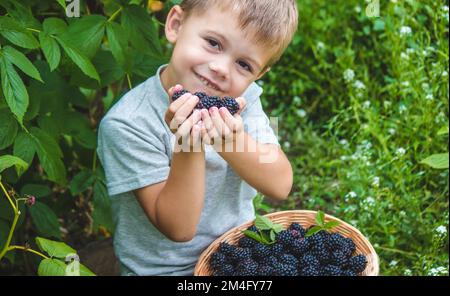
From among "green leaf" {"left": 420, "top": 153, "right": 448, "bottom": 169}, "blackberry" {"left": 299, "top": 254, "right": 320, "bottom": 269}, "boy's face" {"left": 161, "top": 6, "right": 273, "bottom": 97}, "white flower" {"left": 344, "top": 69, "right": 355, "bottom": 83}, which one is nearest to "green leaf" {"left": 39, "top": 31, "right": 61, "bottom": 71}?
"boy's face" {"left": 161, "top": 6, "right": 273, "bottom": 97}

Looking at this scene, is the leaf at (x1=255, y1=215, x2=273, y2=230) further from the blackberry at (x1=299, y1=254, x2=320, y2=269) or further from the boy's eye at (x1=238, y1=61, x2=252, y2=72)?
the boy's eye at (x1=238, y1=61, x2=252, y2=72)

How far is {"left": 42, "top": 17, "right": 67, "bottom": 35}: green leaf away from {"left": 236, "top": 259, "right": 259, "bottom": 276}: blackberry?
0.70 metres

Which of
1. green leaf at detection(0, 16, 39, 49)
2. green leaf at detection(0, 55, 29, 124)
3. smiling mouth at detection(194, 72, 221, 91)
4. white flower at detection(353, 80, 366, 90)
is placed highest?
green leaf at detection(0, 16, 39, 49)

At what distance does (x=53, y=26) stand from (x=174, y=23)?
29cm

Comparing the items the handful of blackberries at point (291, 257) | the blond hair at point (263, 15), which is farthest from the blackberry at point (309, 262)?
the blond hair at point (263, 15)

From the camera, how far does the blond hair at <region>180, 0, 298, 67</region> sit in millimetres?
1673

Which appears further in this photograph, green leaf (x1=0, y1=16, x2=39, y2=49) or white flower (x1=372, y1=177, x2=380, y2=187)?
white flower (x1=372, y1=177, x2=380, y2=187)

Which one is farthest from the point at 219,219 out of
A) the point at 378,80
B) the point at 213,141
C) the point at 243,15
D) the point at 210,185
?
the point at 378,80

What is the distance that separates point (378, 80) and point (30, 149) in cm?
206

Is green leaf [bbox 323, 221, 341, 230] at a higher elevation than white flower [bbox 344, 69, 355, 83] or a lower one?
higher

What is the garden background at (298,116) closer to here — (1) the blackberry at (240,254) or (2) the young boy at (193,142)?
(2) the young boy at (193,142)

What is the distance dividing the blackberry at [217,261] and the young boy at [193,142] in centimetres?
8

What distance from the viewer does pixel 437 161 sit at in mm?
2482
